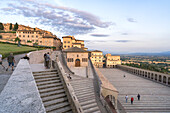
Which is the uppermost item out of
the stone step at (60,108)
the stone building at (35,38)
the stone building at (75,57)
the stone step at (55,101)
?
the stone building at (35,38)

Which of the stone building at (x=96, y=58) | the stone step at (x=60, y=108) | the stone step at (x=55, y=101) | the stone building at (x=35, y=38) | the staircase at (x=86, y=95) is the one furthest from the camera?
the stone building at (x=96, y=58)

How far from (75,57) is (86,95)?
19592 mm

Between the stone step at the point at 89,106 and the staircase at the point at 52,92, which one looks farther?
the stone step at the point at 89,106

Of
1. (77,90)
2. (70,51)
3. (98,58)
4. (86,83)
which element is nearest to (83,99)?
(77,90)

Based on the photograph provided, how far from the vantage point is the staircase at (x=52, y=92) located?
6371 mm

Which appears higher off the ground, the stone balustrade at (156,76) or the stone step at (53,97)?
the stone step at (53,97)

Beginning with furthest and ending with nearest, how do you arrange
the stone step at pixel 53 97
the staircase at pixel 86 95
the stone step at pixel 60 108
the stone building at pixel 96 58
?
the stone building at pixel 96 58
the staircase at pixel 86 95
the stone step at pixel 53 97
the stone step at pixel 60 108

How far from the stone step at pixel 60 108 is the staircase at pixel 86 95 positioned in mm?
3559

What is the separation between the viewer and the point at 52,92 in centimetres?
705

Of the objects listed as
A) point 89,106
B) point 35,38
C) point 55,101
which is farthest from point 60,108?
point 35,38

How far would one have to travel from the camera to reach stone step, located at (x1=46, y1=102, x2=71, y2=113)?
6125 millimetres

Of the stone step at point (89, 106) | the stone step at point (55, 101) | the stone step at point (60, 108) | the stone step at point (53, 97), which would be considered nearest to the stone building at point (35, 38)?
the stone step at point (89, 106)

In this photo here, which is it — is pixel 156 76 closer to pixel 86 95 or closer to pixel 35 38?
pixel 86 95

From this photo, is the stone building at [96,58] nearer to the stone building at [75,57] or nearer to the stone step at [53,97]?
the stone building at [75,57]
